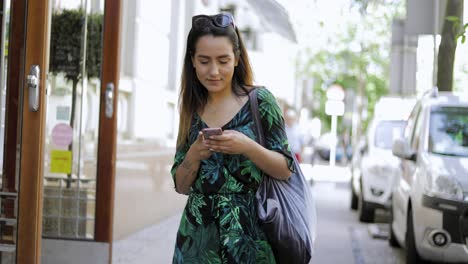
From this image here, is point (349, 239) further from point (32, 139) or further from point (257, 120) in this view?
point (257, 120)

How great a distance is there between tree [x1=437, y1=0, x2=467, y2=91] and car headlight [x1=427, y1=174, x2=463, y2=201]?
3.49 m

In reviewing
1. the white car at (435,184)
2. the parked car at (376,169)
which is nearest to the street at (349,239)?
the parked car at (376,169)

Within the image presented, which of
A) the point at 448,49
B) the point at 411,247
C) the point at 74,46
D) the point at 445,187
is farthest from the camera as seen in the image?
the point at 448,49

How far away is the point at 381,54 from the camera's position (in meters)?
37.4

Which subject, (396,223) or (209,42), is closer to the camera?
(209,42)

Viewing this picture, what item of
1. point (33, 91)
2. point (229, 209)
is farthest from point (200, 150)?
point (33, 91)

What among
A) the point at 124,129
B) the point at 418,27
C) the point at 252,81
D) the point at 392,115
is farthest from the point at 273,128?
the point at 392,115

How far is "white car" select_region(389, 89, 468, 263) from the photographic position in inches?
291

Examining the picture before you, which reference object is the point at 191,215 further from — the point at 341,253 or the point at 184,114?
the point at 341,253

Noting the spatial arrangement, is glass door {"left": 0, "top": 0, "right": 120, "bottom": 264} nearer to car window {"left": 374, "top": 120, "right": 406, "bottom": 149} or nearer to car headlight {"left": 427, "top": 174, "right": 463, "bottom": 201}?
car headlight {"left": 427, "top": 174, "right": 463, "bottom": 201}

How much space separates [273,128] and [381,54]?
34971mm

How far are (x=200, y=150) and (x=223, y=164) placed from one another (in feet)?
0.44

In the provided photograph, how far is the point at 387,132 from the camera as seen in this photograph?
15.1 metres

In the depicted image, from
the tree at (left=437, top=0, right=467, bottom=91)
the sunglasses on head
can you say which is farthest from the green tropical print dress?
the tree at (left=437, top=0, right=467, bottom=91)
